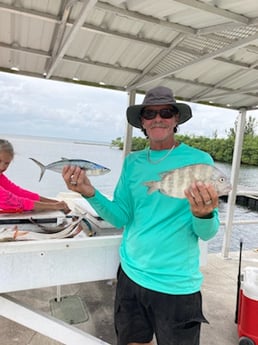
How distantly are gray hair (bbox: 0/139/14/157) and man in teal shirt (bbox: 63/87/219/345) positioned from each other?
34.5 inches

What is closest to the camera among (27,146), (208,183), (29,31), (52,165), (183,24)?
(208,183)

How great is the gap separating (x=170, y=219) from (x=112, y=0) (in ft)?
3.93

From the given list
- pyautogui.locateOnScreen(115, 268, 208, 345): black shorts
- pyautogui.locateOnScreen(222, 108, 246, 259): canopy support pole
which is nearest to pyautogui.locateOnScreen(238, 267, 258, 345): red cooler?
pyautogui.locateOnScreen(115, 268, 208, 345): black shorts

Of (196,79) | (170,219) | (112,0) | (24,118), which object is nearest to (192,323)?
(170,219)

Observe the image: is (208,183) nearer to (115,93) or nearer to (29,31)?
(29,31)

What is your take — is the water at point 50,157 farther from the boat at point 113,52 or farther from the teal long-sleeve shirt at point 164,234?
the boat at point 113,52

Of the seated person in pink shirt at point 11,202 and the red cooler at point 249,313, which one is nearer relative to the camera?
the seated person in pink shirt at point 11,202

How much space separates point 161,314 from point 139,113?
934mm

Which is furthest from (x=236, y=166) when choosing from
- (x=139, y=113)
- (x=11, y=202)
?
(x=11, y=202)

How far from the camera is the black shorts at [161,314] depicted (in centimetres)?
118

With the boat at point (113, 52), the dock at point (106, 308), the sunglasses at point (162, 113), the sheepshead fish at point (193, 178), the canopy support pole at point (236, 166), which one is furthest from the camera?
the canopy support pole at point (236, 166)

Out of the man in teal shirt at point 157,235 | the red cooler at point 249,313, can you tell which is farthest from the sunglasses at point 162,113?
the red cooler at point 249,313

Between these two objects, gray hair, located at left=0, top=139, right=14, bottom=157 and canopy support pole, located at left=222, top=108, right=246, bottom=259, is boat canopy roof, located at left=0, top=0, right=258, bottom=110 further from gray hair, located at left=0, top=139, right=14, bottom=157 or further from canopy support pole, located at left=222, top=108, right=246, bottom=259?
canopy support pole, located at left=222, top=108, right=246, bottom=259

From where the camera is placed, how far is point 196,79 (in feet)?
9.05
